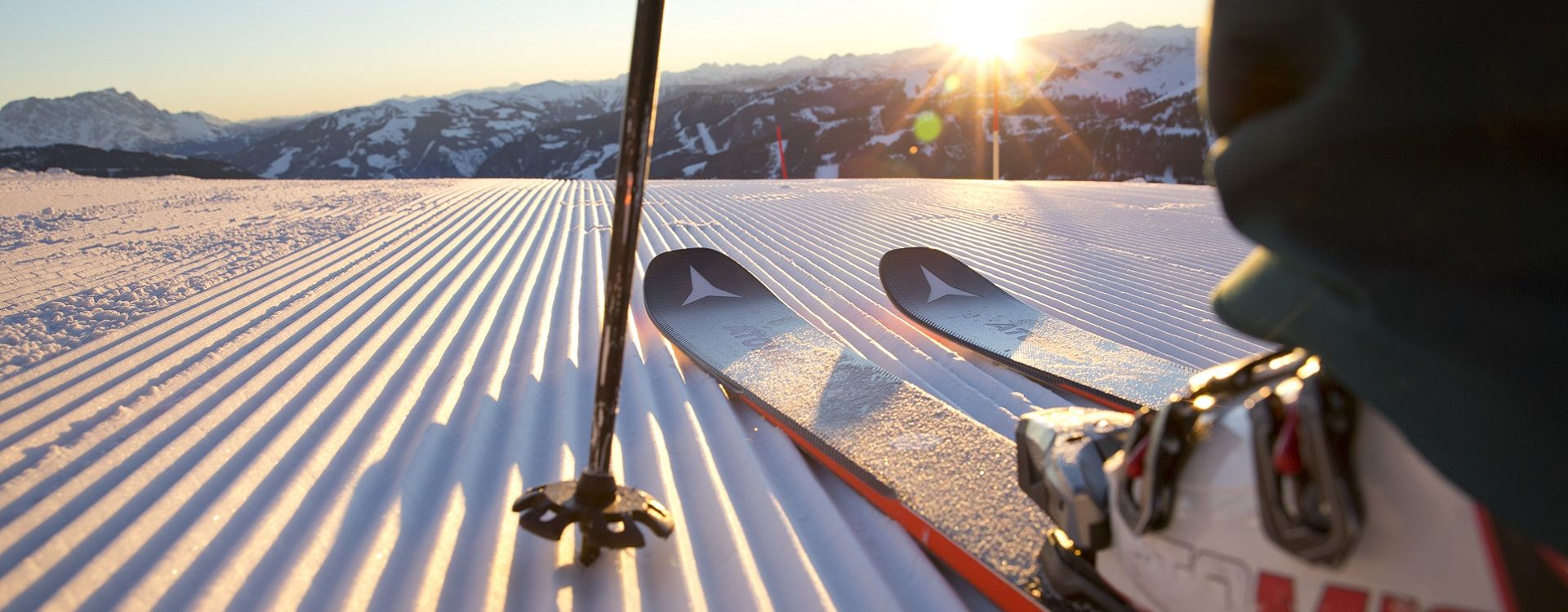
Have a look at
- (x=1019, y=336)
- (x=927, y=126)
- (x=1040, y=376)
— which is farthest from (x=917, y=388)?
(x=927, y=126)

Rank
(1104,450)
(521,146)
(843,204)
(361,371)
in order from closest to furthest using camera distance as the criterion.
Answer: (1104,450) < (361,371) < (843,204) < (521,146)

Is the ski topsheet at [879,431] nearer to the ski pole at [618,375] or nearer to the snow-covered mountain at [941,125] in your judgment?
the ski pole at [618,375]

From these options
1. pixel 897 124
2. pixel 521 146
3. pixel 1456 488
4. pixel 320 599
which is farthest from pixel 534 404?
pixel 521 146

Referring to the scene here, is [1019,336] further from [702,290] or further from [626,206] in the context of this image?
[626,206]

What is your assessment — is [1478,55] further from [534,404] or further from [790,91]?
[790,91]

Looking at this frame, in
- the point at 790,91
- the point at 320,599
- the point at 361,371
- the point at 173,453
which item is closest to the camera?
the point at 320,599

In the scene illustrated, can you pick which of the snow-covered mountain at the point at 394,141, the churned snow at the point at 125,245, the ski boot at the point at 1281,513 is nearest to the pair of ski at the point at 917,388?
the ski boot at the point at 1281,513
